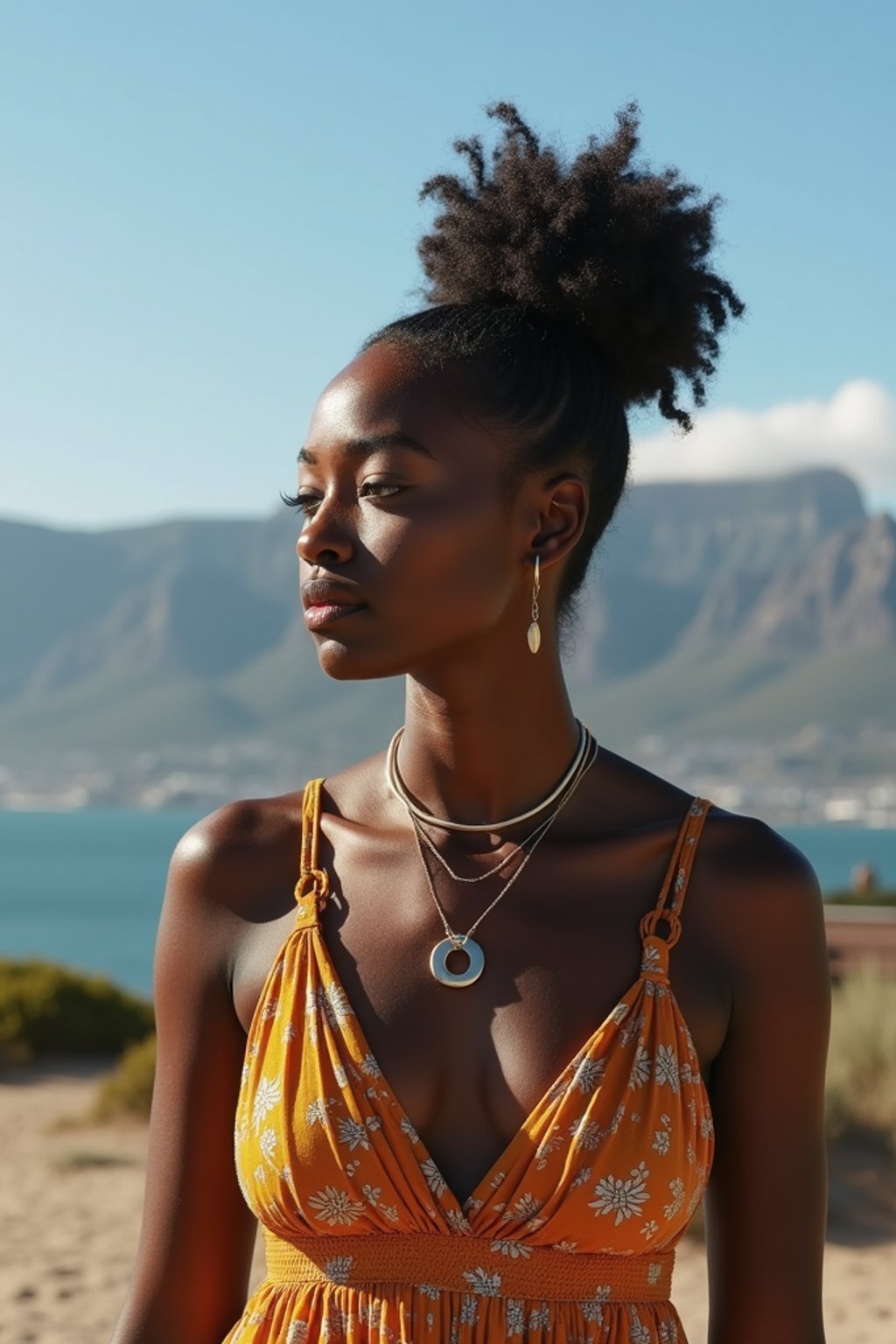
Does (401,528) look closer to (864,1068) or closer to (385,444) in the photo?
(385,444)

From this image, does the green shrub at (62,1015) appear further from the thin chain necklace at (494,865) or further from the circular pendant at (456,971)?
the circular pendant at (456,971)

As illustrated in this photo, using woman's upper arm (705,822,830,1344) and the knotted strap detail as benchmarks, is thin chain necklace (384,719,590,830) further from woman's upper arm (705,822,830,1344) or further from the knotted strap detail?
woman's upper arm (705,822,830,1344)

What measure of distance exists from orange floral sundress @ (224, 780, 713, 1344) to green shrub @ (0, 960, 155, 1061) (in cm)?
1408

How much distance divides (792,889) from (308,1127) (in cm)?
63

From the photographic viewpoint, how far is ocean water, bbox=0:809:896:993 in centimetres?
6581

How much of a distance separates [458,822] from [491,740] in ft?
0.38

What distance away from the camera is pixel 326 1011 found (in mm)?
2008

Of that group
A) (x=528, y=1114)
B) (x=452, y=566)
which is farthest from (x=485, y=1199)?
(x=452, y=566)

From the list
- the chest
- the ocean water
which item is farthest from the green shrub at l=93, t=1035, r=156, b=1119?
the chest

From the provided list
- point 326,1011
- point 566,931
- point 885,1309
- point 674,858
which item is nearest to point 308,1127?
point 326,1011

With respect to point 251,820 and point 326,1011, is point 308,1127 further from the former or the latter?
point 251,820

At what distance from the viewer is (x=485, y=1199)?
189 centimetres

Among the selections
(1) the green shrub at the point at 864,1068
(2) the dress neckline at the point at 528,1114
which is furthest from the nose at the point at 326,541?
(1) the green shrub at the point at 864,1068

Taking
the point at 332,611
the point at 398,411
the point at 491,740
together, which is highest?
the point at 398,411
